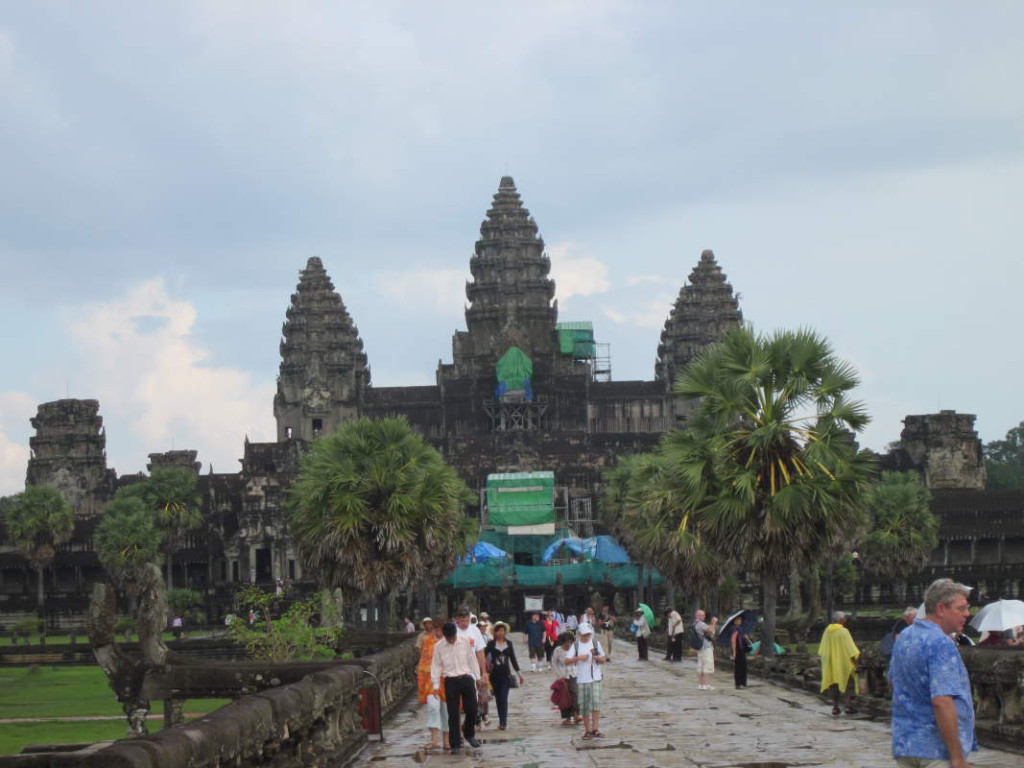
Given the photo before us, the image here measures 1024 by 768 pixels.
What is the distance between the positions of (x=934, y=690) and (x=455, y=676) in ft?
34.6

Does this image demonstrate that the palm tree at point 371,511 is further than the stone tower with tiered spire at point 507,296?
No

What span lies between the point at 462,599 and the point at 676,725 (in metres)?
67.7

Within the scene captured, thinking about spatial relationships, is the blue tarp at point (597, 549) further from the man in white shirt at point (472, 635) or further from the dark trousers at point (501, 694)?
the man in white shirt at point (472, 635)

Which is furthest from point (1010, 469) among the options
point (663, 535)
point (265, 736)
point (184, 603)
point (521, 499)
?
point (265, 736)

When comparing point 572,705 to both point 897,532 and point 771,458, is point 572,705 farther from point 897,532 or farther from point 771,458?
point 897,532

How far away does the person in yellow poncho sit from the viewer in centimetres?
2406

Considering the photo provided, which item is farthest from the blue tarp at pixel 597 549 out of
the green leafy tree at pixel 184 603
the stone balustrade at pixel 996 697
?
the stone balustrade at pixel 996 697

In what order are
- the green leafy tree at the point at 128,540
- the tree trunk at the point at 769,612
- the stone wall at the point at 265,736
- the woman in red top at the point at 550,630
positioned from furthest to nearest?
the green leafy tree at the point at 128,540
the woman in red top at the point at 550,630
the tree trunk at the point at 769,612
the stone wall at the point at 265,736

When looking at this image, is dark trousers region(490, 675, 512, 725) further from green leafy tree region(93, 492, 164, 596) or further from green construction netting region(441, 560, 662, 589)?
green construction netting region(441, 560, 662, 589)

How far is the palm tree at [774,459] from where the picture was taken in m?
33.1

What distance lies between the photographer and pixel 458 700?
67.4 feet

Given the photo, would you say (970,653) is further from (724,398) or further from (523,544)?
(523,544)

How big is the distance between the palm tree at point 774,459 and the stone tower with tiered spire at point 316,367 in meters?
103

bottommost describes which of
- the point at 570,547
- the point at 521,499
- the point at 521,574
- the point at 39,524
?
the point at 521,574
